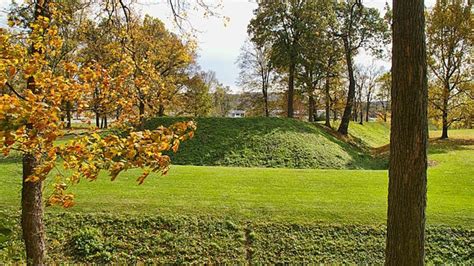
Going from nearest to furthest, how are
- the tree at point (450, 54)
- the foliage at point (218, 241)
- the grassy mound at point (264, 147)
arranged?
1. the foliage at point (218, 241)
2. the grassy mound at point (264, 147)
3. the tree at point (450, 54)

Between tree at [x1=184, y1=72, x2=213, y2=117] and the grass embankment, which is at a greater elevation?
tree at [x1=184, y1=72, x2=213, y2=117]

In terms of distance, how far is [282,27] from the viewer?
21609 millimetres

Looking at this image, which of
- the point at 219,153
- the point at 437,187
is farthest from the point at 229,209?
the point at 219,153

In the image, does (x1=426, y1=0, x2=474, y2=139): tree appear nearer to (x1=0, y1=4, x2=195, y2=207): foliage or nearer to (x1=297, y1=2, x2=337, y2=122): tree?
(x1=297, y1=2, x2=337, y2=122): tree

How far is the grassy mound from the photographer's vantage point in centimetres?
1499

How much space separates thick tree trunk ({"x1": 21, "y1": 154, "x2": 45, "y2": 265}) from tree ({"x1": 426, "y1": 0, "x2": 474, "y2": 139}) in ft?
61.3

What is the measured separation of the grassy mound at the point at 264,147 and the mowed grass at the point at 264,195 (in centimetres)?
329

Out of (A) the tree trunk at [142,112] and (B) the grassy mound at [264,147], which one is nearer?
(A) the tree trunk at [142,112]

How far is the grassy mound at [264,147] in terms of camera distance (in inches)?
590

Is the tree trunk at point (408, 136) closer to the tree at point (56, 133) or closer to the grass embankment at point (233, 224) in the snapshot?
the tree at point (56, 133)

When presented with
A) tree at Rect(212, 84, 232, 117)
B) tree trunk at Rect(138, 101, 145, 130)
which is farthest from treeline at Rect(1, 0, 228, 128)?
tree at Rect(212, 84, 232, 117)

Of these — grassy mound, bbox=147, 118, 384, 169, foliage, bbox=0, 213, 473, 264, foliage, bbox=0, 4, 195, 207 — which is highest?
foliage, bbox=0, 4, 195, 207

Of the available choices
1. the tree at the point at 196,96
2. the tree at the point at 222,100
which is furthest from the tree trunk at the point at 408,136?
the tree at the point at 222,100

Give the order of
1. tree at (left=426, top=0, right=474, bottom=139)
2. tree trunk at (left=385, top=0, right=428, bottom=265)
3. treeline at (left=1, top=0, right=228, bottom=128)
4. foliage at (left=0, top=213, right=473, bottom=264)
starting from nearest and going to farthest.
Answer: tree trunk at (left=385, top=0, right=428, bottom=265) → treeline at (left=1, top=0, right=228, bottom=128) → foliage at (left=0, top=213, right=473, bottom=264) → tree at (left=426, top=0, right=474, bottom=139)
